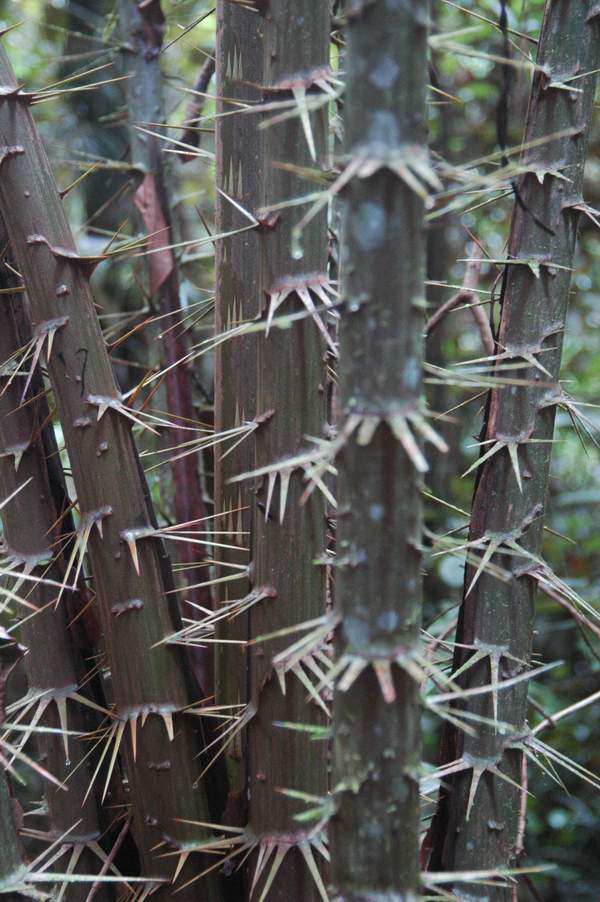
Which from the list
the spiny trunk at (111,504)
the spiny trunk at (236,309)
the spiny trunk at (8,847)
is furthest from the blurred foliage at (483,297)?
the spiny trunk at (8,847)

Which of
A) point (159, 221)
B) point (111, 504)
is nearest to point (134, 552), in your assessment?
point (111, 504)

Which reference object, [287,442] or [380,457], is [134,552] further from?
[380,457]

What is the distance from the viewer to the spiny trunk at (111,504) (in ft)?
2.49

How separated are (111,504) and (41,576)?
118mm

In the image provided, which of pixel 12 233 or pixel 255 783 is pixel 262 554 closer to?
pixel 255 783

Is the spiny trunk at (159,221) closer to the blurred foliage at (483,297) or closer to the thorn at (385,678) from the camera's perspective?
the blurred foliage at (483,297)

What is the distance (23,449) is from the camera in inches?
33.0

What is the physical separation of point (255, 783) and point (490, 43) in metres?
2.22

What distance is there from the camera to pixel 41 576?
2.78ft

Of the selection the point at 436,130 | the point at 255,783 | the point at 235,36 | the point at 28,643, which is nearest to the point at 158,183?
the point at 235,36

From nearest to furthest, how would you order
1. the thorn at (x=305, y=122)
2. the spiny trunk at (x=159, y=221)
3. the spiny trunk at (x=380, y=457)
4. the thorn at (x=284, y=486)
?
the spiny trunk at (x=380, y=457) < the thorn at (x=305, y=122) < the thorn at (x=284, y=486) < the spiny trunk at (x=159, y=221)

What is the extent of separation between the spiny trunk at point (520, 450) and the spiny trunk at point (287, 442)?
16 centimetres

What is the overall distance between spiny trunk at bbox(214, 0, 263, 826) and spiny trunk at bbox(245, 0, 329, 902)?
0.29 ft

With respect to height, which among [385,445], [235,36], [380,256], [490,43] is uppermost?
[490,43]
